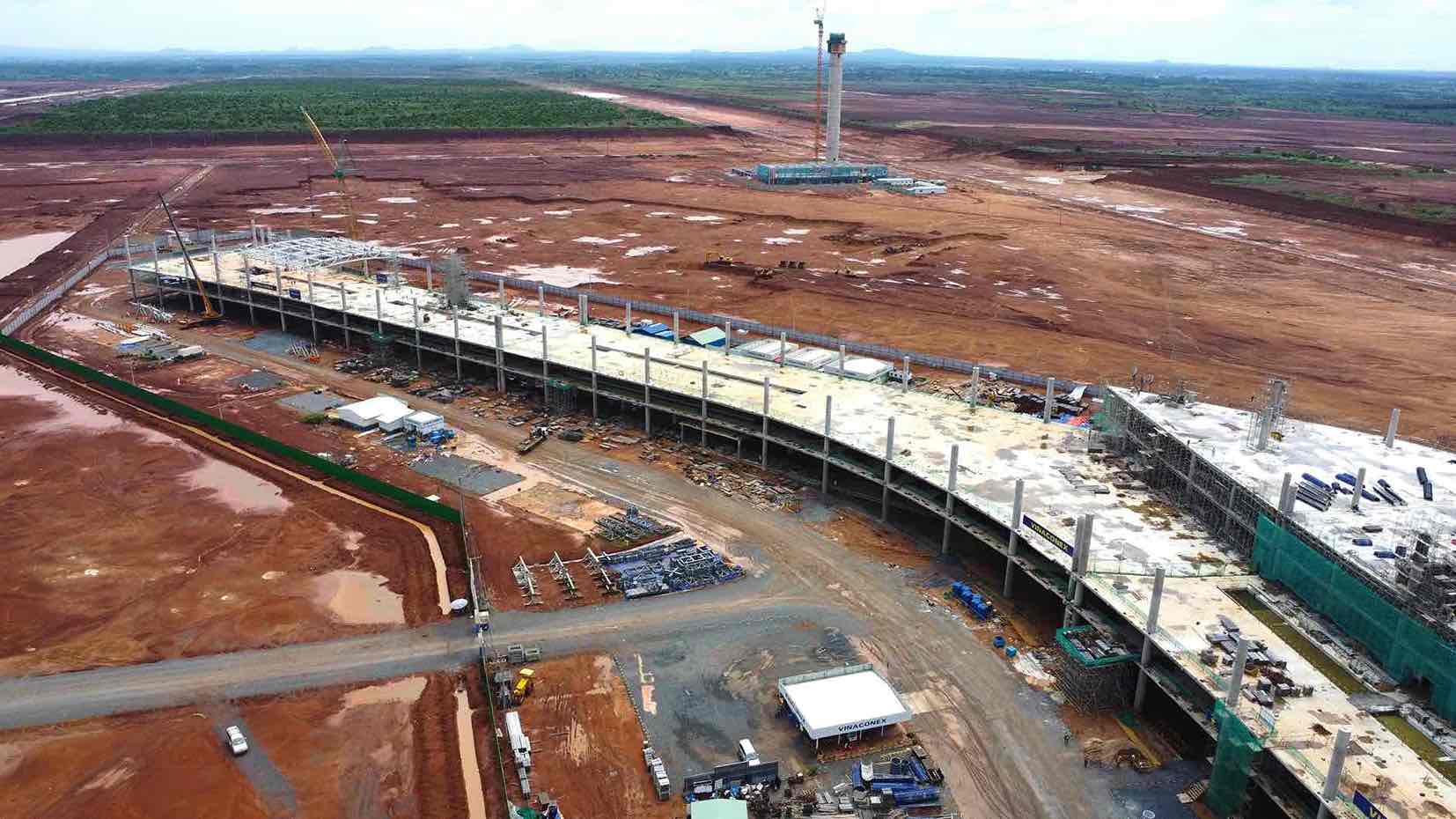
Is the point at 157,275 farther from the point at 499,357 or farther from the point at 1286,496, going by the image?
the point at 1286,496

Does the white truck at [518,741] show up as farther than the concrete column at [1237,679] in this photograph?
Yes

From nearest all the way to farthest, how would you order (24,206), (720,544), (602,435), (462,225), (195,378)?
(720,544) → (602,435) → (195,378) → (462,225) → (24,206)

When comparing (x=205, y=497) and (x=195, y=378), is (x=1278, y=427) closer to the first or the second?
(x=205, y=497)

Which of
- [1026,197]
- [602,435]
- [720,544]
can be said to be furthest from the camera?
[1026,197]

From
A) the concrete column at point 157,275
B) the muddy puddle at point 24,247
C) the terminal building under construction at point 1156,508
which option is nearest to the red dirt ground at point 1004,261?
the muddy puddle at point 24,247

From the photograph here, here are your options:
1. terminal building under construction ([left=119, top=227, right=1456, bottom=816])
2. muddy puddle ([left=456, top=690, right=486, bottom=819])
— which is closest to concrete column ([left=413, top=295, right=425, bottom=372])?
terminal building under construction ([left=119, top=227, right=1456, bottom=816])

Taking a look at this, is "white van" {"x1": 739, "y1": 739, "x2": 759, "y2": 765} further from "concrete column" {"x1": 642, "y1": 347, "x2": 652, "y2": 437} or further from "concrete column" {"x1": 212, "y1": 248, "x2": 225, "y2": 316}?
"concrete column" {"x1": 212, "y1": 248, "x2": 225, "y2": 316}

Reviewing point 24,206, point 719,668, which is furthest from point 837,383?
point 24,206

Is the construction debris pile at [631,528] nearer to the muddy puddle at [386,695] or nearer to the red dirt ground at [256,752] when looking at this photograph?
the muddy puddle at [386,695]
